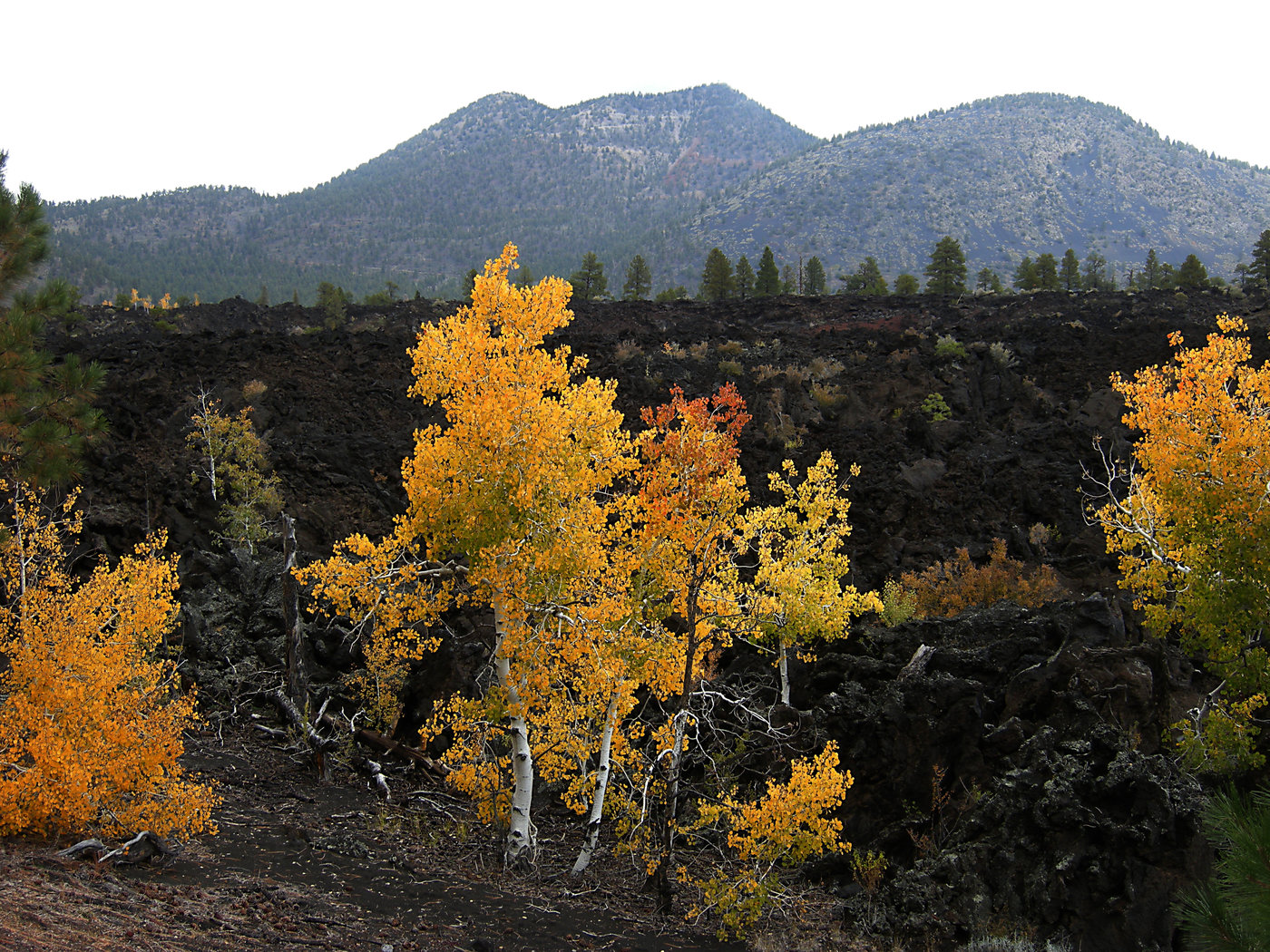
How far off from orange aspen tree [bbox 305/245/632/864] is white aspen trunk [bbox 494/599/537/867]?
6 centimetres

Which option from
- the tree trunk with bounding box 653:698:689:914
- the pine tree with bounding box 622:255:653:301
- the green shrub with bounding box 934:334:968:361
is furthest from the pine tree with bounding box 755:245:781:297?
the tree trunk with bounding box 653:698:689:914

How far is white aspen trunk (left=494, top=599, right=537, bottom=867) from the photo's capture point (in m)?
10.7

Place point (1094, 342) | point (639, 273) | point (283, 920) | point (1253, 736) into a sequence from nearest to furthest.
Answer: point (283, 920), point (1253, 736), point (1094, 342), point (639, 273)

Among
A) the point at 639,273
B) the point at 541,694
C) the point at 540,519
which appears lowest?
the point at 541,694

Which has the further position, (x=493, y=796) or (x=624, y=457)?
(x=493, y=796)

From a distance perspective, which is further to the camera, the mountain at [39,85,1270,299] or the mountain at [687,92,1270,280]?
the mountain at [687,92,1270,280]

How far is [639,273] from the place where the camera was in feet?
208

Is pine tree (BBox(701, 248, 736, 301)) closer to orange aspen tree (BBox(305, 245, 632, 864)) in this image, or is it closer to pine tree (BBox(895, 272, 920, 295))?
pine tree (BBox(895, 272, 920, 295))

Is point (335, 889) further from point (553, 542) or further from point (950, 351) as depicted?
point (950, 351)

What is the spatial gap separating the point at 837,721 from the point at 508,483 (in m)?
8.09

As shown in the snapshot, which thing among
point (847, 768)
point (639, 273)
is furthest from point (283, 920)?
point (639, 273)

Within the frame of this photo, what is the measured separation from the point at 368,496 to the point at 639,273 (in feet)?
143

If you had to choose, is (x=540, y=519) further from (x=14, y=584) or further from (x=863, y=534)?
(x=863, y=534)

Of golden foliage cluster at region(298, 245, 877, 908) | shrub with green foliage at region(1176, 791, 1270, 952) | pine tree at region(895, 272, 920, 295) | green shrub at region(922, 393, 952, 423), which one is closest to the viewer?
shrub with green foliage at region(1176, 791, 1270, 952)
